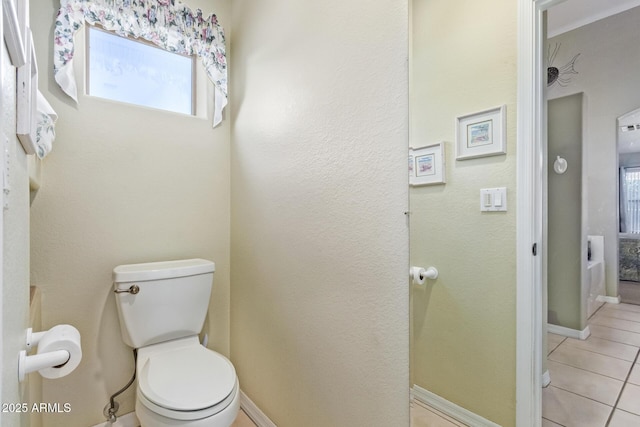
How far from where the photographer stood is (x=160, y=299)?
4.42ft

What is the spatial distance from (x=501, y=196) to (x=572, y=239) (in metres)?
0.41

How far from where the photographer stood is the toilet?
1.00m

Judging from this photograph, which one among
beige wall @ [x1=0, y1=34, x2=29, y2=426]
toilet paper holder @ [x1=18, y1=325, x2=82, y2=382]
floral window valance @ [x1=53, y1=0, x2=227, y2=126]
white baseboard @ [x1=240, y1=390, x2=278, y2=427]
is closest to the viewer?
beige wall @ [x1=0, y1=34, x2=29, y2=426]

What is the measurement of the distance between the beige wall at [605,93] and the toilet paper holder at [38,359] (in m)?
1.58

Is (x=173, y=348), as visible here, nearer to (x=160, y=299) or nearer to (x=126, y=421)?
(x=160, y=299)

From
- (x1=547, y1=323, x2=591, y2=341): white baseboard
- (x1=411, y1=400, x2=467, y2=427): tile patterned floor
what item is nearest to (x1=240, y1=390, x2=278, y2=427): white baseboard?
(x1=411, y1=400, x2=467, y2=427): tile patterned floor

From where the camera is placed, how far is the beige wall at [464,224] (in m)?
0.76

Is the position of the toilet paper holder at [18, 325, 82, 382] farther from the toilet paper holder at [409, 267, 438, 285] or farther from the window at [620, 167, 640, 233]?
the window at [620, 167, 640, 233]

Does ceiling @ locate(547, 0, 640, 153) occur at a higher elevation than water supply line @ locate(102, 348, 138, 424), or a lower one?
higher

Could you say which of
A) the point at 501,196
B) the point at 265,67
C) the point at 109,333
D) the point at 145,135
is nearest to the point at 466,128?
the point at 501,196

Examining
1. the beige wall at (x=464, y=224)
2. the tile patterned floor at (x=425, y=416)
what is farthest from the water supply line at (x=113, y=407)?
the beige wall at (x=464, y=224)

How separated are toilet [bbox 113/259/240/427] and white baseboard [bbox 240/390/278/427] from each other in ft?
1.31

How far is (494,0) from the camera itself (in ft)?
2.51

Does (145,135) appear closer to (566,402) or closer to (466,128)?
(466,128)
